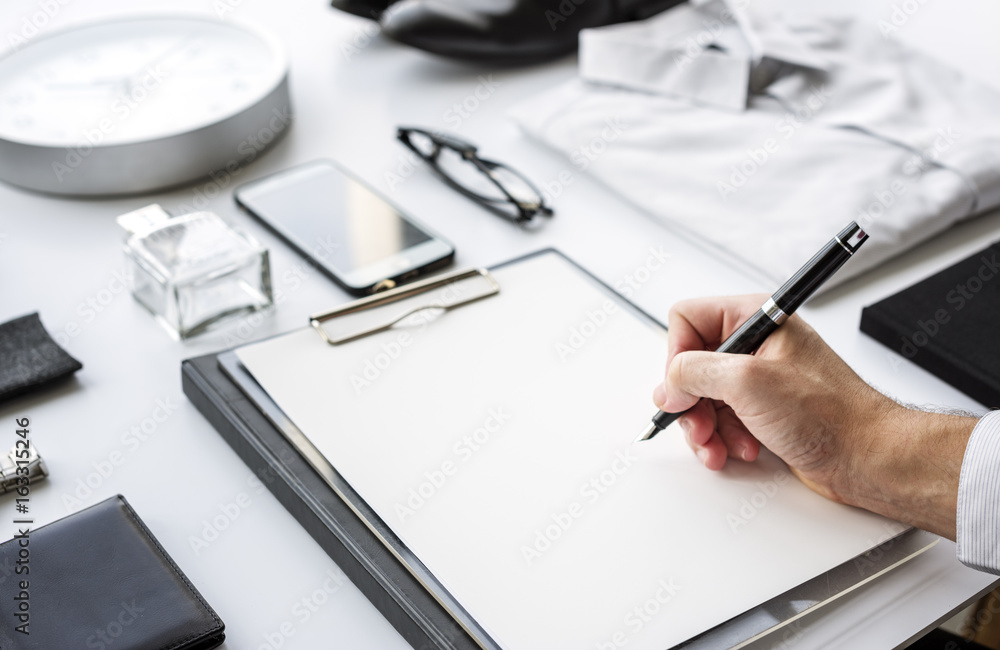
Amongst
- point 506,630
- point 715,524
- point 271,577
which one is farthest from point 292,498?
point 715,524

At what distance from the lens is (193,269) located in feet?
2.67

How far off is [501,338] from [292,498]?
225mm

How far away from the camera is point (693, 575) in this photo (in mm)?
594

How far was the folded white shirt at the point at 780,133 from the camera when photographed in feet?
3.06

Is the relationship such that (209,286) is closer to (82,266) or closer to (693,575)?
(82,266)
